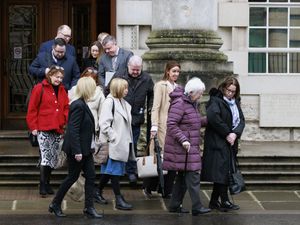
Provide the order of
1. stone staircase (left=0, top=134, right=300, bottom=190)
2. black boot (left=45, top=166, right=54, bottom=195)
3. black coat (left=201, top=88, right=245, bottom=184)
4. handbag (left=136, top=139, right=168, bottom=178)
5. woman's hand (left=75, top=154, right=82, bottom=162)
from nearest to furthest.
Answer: woman's hand (left=75, top=154, right=82, bottom=162), black coat (left=201, top=88, right=245, bottom=184), handbag (left=136, top=139, right=168, bottom=178), black boot (left=45, top=166, right=54, bottom=195), stone staircase (left=0, top=134, right=300, bottom=190)

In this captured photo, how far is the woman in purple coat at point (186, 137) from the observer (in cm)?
999

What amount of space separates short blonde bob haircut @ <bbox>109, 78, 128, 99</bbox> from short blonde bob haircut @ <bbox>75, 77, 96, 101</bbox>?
1.34 ft

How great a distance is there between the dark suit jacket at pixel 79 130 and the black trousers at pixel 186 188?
112cm

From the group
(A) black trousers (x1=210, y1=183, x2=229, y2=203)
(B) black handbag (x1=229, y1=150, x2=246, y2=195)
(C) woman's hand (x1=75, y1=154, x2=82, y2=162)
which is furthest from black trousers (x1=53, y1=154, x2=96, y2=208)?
(B) black handbag (x1=229, y1=150, x2=246, y2=195)

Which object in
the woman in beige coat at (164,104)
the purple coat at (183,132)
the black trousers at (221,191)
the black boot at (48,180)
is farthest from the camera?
the black boot at (48,180)

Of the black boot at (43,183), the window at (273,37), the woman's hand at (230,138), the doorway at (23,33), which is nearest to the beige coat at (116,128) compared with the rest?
the black boot at (43,183)

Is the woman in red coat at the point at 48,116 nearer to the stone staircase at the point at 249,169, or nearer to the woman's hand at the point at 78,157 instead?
the stone staircase at the point at 249,169

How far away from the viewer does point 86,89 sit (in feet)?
32.5

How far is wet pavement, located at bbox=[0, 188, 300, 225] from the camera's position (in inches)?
390

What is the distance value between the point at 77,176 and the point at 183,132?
133 cm

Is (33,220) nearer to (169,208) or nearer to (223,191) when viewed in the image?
(169,208)

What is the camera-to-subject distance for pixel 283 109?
50.3 ft

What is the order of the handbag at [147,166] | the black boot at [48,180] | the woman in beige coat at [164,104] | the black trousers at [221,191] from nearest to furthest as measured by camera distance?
the black trousers at [221,191] → the handbag at [147,166] → the woman in beige coat at [164,104] → the black boot at [48,180]

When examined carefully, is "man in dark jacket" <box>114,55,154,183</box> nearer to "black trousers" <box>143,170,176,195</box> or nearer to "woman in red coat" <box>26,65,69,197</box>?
"black trousers" <box>143,170,176,195</box>
